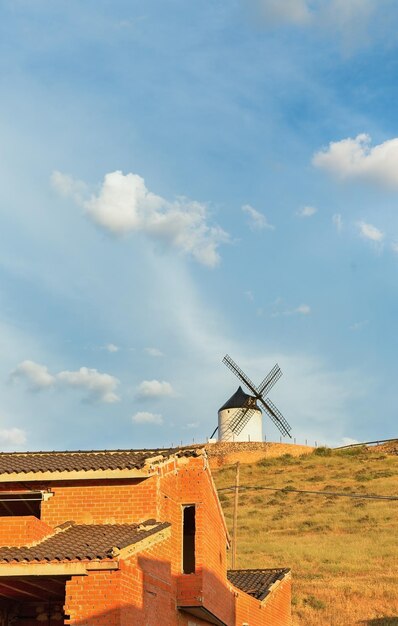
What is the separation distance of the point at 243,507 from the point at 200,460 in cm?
4952

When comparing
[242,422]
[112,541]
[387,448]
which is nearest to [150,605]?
[112,541]

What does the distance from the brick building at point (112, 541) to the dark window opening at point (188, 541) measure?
34 mm

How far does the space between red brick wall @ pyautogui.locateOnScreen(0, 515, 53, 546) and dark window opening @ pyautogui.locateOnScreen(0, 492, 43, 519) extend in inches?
105

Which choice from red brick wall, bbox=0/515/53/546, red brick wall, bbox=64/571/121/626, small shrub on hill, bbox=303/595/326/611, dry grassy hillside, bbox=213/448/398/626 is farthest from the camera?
dry grassy hillside, bbox=213/448/398/626

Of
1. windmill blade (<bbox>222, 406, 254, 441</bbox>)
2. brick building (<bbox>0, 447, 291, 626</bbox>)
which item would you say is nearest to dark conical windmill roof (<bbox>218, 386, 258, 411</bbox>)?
windmill blade (<bbox>222, 406, 254, 441</bbox>)

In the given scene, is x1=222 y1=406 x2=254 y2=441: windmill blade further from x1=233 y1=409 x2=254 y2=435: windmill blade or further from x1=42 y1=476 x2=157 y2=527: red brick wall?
x1=42 y1=476 x2=157 y2=527: red brick wall

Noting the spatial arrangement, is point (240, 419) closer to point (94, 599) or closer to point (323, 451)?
point (323, 451)

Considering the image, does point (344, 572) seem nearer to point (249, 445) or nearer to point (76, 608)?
point (76, 608)

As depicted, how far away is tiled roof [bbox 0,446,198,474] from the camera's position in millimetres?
24158

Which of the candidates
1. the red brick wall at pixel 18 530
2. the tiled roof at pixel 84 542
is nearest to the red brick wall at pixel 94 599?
the tiled roof at pixel 84 542

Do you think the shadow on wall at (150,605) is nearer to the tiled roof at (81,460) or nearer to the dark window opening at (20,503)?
the tiled roof at (81,460)

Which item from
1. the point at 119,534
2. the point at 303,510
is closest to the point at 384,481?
the point at 303,510

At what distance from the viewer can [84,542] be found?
21.6 meters

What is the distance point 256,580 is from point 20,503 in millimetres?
13001
